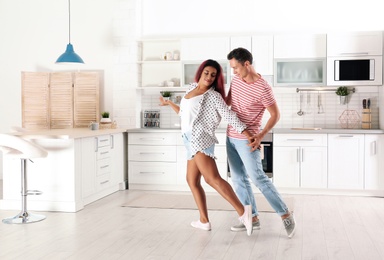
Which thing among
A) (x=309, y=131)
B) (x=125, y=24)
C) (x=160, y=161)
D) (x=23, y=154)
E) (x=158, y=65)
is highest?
(x=125, y=24)

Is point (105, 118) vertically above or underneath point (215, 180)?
above

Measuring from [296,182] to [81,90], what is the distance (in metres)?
3.31

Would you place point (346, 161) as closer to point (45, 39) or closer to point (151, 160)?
point (151, 160)

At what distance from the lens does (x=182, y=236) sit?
4621 millimetres

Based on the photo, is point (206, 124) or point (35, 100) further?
point (35, 100)

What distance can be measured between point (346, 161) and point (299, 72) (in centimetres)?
133

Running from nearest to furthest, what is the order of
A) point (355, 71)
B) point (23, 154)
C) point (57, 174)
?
point (23, 154), point (57, 174), point (355, 71)

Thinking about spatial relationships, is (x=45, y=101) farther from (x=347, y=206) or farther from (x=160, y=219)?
(x=347, y=206)

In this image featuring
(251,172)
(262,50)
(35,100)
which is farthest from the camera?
(35,100)

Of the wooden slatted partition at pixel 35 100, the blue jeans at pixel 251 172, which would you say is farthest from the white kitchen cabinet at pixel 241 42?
the blue jeans at pixel 251 172

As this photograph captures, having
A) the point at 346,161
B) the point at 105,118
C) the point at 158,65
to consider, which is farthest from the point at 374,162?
the point at 105,118

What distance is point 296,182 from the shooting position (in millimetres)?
7004

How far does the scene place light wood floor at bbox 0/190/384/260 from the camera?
4.06m

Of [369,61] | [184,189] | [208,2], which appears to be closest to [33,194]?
[184,189]
